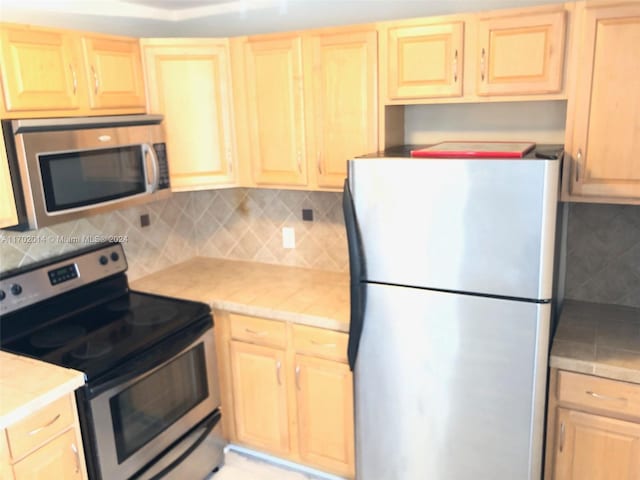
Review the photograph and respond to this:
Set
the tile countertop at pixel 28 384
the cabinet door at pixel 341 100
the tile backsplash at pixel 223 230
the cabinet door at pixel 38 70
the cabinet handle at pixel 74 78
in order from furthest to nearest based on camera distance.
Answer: the tile backsplash at pixel 223 230 → the cabinet door at pixel 341 100 → the cabinet handle at pixel 74 78 → the cabinet door at pixel 38 70 → the tile countertop at pixel 28 384

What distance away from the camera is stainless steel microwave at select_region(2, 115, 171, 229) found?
1.96 meters

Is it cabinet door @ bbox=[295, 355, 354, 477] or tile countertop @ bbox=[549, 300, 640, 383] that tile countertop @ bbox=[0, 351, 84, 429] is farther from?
tile countertop @ bbox=[549, 300, 640, 383]

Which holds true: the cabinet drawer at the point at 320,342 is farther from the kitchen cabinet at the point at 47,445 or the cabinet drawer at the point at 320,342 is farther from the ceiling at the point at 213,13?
the ceiling at the point at 213,13

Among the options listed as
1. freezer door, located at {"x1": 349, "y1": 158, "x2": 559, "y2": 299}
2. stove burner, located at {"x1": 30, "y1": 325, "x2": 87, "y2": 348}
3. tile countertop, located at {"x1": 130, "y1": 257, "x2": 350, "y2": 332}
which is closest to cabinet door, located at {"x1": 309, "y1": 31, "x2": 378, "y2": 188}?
freezer door, located at {"x1": 349, "y1": 158, "x2": 559, "y2": 299}

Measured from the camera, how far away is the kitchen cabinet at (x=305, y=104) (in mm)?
2307

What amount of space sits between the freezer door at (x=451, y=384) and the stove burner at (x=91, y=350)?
1.03 meters

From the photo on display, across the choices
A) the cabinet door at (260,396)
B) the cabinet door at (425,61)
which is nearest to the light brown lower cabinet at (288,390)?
the cabinet door at (260,396)

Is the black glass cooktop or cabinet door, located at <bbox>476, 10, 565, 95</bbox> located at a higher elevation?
cabinet door, located at <bbox>476, 10, 565, 95</bbox>

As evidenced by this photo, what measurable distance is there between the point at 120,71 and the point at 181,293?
1.11 metres

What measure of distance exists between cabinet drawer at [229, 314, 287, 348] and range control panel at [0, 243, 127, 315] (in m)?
0.70

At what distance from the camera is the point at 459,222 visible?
1834mm

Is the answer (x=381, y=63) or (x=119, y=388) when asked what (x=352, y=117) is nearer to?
(x=381, y=63)

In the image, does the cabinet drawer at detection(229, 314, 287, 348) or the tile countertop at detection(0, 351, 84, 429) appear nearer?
the tile countertop at detection(0, 351, 84, 429)

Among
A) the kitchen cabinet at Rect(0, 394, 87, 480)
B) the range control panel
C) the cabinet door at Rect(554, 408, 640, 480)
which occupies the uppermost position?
the range control panel
